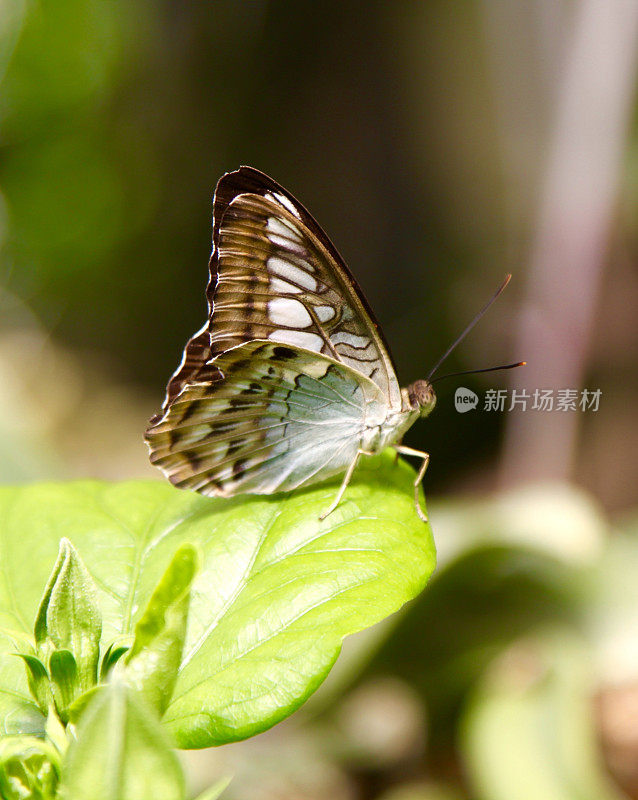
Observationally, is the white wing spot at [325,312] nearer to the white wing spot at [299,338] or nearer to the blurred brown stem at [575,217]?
the white wing spot at [299,338]

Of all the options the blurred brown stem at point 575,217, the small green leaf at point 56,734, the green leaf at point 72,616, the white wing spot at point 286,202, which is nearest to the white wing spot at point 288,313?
the white wing spot at point 286,202

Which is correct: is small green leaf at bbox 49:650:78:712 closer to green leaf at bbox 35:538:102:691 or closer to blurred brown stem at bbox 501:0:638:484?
green leaf at bbox 35:538:102:691

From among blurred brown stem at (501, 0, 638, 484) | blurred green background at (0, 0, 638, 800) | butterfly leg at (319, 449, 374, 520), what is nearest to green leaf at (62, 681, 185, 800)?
butterfly leg at (319, 449, 374, 520)

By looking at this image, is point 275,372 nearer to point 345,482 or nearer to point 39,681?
point 345,482

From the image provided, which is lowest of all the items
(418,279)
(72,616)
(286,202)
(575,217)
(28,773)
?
(418,279)

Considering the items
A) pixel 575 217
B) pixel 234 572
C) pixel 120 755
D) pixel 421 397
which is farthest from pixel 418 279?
pixel 120 755
